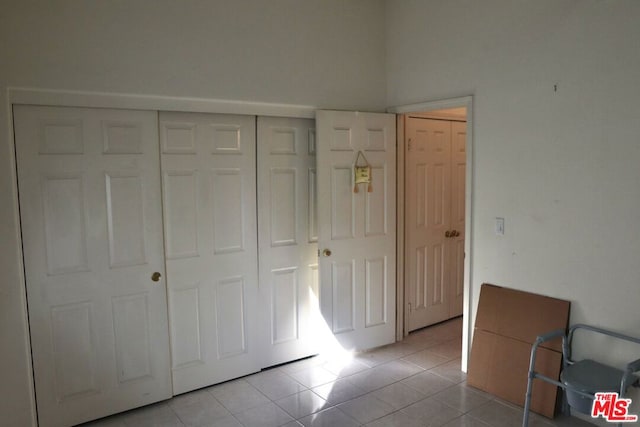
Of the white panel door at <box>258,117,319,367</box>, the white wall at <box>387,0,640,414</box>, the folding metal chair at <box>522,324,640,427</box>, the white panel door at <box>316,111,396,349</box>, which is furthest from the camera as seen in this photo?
the white panel door at <box>316,111,396,349</box>

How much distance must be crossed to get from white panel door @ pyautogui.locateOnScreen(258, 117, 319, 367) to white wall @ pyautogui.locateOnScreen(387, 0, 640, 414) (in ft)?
3.96

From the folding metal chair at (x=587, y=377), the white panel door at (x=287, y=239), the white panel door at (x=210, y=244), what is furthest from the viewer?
the white panel door at (x=287, y=239)

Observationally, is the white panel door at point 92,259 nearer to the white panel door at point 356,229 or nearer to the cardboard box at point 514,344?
the white panel door at point 356,229

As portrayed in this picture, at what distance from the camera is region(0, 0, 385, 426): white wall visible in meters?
2.57

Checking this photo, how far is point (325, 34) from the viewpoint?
3.66 metres

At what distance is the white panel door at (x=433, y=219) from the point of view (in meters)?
4.27

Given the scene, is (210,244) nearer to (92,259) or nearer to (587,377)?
(92,259)

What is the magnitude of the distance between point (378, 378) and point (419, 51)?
2.59 meters

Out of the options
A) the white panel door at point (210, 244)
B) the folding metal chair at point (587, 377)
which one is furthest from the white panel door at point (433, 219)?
the folding metal chair at point (587, 377)

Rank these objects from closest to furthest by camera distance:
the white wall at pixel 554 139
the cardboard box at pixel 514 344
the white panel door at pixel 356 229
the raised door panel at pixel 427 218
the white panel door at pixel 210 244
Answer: the white wall at pixel 554 139, the cardboard box at pixel 514 344, the white panel door at pixel 210 244, the white panel door at pixel 356 229, the raised door panel at pixel 427 218

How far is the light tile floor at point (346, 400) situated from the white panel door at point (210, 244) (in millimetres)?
232

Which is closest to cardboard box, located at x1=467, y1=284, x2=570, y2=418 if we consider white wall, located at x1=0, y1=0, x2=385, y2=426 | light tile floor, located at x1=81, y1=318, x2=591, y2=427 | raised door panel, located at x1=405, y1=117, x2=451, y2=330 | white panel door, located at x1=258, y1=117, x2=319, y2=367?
light tile floor, located at x1=81, y1=318, x2=591, y2=427

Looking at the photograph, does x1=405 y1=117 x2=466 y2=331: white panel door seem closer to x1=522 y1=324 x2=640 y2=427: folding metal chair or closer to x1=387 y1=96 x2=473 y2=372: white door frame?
x1=387 y1=96 x2=473 y2=372: white door frame

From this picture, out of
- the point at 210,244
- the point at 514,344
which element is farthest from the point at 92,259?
the point at 514,344
